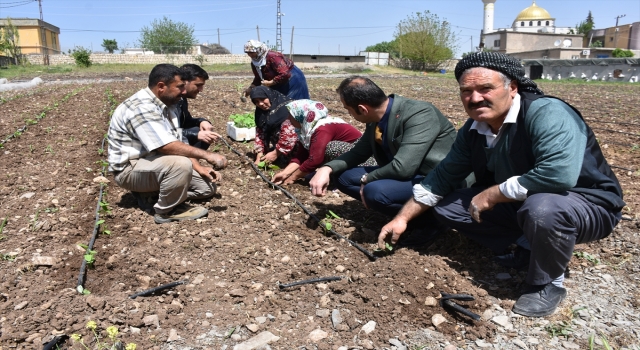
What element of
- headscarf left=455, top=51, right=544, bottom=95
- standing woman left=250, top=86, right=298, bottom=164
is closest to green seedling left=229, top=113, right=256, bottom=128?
standing woman left=250, top=86, right=298, bottom=164

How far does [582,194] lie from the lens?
219 centimetres

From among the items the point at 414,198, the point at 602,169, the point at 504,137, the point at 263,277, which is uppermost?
the point at 504,137

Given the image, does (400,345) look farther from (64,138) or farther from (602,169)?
(64,138)

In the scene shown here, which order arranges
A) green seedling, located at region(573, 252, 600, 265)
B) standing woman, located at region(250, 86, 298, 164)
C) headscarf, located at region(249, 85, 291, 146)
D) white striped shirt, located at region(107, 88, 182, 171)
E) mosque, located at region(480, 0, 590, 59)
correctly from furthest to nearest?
mosque, located at region(480, 0, 590, 59), headscarf, located at region(249, 85, 291, 146), standing woman, located at region(250, 86, 298, 164), white striped shirt, located at region(107, 88, 182, 171), green seedling, located at region(573, 252, 600, 265)

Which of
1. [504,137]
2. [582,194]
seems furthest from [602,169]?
[504,137]

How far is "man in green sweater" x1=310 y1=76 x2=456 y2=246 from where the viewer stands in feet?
9.55

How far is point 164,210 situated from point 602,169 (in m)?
2.77

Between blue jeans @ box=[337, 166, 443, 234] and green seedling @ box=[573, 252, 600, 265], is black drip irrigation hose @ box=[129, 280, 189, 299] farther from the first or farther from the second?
green seedling @ box=[573, 252, 600, 265]

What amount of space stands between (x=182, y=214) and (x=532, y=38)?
55.4m

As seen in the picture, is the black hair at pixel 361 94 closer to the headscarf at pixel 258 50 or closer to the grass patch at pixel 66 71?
the headscarf at pixel 258 50

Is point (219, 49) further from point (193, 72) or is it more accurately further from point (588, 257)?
point (588, 257)

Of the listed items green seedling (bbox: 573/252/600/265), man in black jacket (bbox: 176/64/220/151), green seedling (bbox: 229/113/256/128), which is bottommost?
green seedling (bbox: 573/252/600/265)

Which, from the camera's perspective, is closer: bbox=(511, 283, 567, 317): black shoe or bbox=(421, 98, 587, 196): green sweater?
bbox=(421, 98, 587, 196): green sweater

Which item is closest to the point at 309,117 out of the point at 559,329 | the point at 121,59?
the point at 559,329
